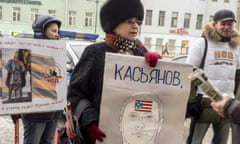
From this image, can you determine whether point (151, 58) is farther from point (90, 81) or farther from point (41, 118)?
point (41, 118)

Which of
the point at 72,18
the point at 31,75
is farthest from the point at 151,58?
the point at 72,18

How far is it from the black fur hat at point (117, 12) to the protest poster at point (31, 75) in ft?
3.48

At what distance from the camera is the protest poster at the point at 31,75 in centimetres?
324

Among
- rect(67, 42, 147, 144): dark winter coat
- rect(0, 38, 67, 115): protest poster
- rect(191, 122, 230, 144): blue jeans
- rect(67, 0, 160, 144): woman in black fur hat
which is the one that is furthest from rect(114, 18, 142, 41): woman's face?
rect(191, 122, 230, 144): blue jeans

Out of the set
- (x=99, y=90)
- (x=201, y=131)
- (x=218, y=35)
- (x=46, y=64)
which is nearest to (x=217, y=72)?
(x=218, y=35)

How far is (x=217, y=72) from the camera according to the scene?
153 inches

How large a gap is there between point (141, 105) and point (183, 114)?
0.82 ft

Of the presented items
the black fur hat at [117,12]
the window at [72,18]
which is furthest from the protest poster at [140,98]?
the window at [72,18]

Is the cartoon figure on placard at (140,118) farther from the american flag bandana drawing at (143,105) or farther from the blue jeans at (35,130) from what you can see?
the blue jeans at (35,130)

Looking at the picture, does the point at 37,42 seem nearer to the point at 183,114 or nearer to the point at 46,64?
the point at 46,64

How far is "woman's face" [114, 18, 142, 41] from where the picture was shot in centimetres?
240

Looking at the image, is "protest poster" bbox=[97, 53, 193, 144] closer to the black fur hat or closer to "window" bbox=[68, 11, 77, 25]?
the black fur hat

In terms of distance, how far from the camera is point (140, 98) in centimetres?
226

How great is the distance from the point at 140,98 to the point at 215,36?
74.4 inches
